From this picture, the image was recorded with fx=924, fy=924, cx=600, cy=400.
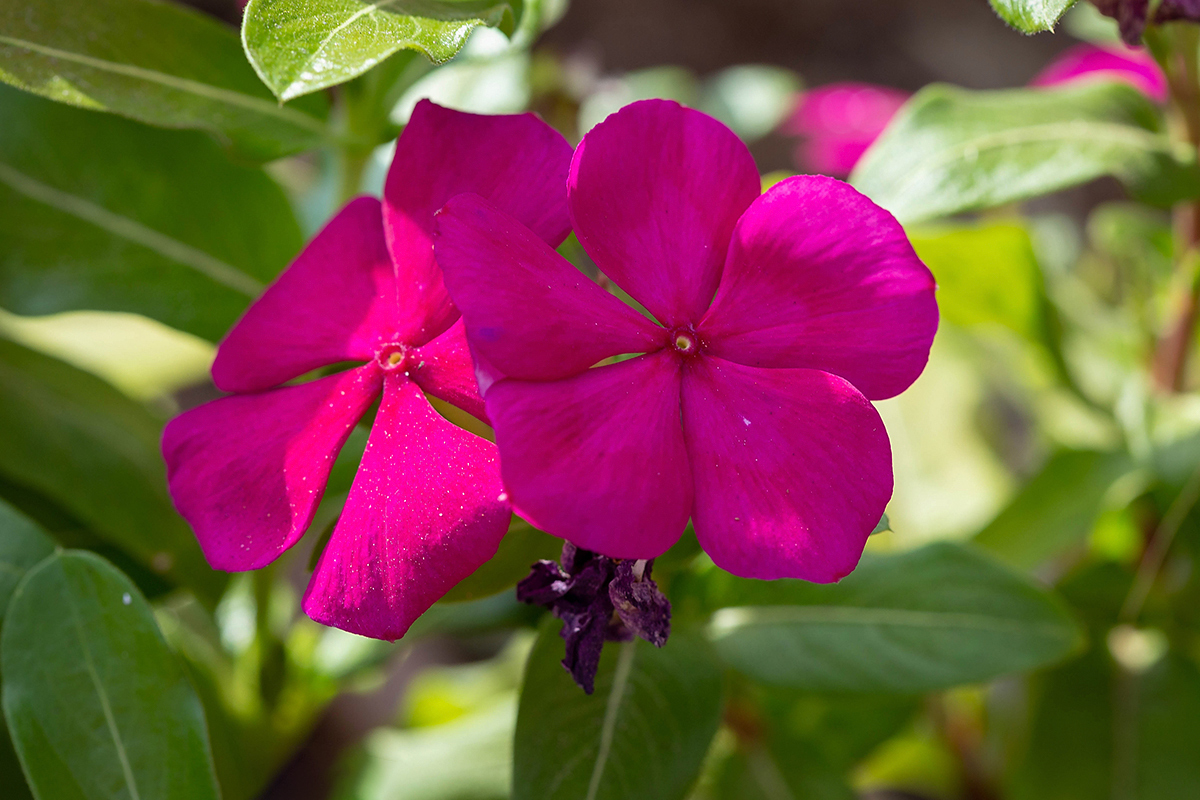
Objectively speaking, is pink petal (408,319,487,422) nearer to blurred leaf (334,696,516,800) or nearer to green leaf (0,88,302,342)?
green leaf (0,88,302,342)

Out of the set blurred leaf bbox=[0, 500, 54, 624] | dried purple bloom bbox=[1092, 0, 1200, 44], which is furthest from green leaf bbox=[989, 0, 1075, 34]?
blurred leaf bbox=[0, 500, 54, 624]

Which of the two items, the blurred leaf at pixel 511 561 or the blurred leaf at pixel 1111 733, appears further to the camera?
the blurred leaf at pixel 1111 733

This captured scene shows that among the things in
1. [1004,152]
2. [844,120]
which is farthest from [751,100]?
[1004,152]

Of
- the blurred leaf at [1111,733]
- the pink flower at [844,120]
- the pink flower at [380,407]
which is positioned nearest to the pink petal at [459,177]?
the pink flower at [380,407]

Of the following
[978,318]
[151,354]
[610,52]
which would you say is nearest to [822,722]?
[978,318]

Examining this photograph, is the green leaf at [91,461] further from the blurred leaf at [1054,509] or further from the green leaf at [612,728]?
the blurred leaf at [1054,509]

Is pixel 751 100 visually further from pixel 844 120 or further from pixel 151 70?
pixel 151 70

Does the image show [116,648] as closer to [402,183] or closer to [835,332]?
[402,183]
